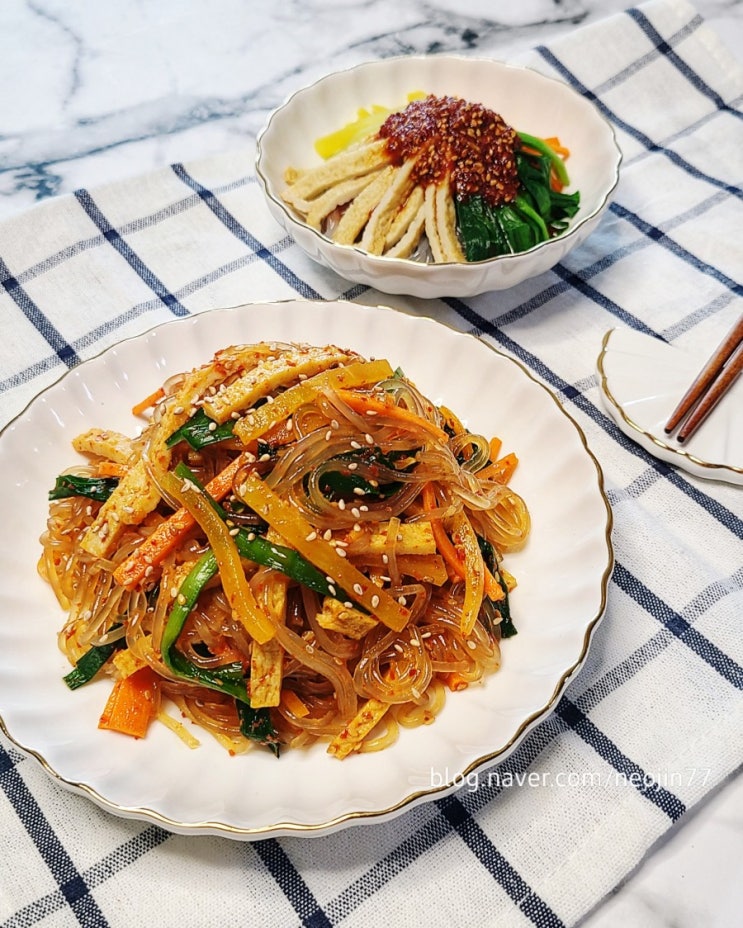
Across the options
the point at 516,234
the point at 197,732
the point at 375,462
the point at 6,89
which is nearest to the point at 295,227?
the point at 516,234

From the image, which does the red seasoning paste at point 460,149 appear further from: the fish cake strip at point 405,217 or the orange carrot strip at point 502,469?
the orange carrot strip at point 502,469

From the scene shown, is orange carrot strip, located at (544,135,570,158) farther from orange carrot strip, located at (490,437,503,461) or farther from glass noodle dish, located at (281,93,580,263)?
orange carrot strip, located at (490,437,503,461)

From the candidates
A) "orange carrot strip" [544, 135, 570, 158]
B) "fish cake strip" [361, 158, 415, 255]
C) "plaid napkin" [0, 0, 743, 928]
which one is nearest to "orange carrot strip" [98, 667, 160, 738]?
"plaid napkin" [0, 0, 743, 928]

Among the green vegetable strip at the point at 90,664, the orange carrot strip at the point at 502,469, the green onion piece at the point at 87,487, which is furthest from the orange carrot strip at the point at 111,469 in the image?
the orange carrot strip at the point at 502,469

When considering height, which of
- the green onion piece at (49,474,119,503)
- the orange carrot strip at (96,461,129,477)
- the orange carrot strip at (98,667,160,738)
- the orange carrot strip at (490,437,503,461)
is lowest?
the orange carrot strip at (98,667,160,738)

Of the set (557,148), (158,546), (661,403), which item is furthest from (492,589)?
(557,148)

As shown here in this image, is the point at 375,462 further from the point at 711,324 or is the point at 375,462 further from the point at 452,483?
the point at 711,324
